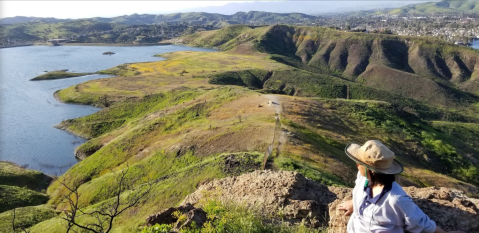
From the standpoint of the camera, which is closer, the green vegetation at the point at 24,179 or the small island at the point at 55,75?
the green vegetation at the point at 24,179

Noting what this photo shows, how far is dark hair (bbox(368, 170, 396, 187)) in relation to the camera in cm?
521

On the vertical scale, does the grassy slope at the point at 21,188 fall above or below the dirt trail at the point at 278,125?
below

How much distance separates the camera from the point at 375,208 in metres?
5.25

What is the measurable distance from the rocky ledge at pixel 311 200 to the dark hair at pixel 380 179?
2.69m

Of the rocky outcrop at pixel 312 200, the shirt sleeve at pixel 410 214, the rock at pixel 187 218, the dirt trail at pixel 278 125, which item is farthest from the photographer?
the dirt trail at pixel 278 125

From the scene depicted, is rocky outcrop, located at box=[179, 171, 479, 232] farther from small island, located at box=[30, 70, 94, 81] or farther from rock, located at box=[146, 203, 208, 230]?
small island, located at box=[30, 70, 94, 81]

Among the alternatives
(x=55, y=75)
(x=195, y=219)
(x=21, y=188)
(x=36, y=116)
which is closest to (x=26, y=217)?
(x=21, y=188)

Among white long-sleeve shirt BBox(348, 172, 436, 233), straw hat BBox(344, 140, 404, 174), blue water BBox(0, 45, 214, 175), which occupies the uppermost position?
straw hat BBox(344, 140, 404, 174)

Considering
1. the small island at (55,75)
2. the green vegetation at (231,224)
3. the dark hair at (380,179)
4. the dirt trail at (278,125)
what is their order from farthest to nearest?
the small island at (55,75), the dirt trail at (278,125), the green vegetation at (231,224), the dark hair at (380,179)

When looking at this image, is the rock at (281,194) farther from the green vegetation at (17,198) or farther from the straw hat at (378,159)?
the green vegetation at (17,198)

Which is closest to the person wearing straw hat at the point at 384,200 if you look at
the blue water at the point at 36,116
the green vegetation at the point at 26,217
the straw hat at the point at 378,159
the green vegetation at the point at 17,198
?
the straw hat at the point at 378,159

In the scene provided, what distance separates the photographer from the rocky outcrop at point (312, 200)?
7.90 m

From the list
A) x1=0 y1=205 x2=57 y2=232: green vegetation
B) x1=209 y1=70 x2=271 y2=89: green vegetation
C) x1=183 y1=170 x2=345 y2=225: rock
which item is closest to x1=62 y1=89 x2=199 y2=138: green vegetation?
x1=209 y1=70 x2=271 y2=89: green vegetation

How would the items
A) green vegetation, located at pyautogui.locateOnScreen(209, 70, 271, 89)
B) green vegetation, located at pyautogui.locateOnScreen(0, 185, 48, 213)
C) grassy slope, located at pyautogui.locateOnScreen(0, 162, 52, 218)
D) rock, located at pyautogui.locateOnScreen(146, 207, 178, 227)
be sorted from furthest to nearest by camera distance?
green vegetation, located at pyautogui.locateOnScreen(209, 70, 271, 89)
grassy slope, located at pyautogui.locateOnScreen(0, 162, 52, 218)
green vegetation, located at pyautogui.locateOnScreen(0, 185, 48, 213)
rock, located at pyautogui.locateOnScreen(146, 207, 178, 227)
